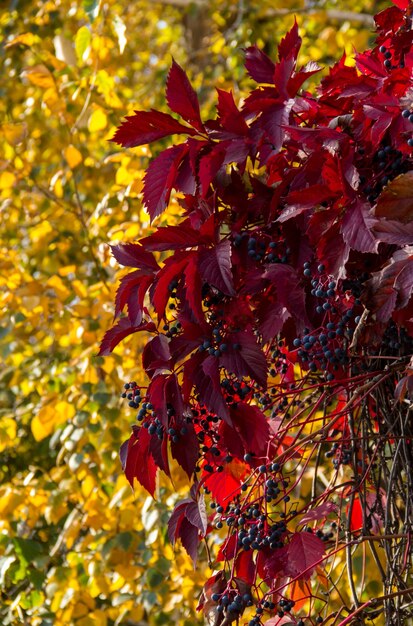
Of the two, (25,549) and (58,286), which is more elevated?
(58,286)

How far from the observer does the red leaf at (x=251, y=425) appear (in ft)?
2.69

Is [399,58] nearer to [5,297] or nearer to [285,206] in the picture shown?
[285,206]

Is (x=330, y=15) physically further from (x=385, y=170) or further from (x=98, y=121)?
(x=385, y=170)

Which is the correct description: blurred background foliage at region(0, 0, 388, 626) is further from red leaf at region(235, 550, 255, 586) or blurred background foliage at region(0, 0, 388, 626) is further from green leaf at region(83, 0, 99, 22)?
red leaf at region(235, 550, 255, 586)

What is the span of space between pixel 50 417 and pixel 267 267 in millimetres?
1364

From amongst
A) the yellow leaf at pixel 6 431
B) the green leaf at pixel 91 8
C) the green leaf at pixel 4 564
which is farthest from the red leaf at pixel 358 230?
the yellow leaf at pixel 6 431

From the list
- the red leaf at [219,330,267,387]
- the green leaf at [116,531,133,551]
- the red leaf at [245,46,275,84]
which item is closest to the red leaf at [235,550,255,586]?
the red leaf at [219,330,267,387]

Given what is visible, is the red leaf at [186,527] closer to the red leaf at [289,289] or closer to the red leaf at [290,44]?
the red leaf at [289,289]

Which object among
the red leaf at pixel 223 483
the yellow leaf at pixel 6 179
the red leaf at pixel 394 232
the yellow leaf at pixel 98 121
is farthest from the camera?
the yellow leaf at pixel 6 179

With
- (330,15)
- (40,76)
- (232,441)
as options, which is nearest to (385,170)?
(232,441)

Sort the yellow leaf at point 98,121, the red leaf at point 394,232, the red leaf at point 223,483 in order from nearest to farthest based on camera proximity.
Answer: the red leaf at point 394,232, the red leaf at point 223,483, the yellow leaf at point 98,121

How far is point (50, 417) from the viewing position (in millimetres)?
2057

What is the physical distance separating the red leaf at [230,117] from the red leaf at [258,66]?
0.15 feet

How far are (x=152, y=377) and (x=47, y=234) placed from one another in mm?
1877
